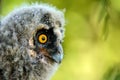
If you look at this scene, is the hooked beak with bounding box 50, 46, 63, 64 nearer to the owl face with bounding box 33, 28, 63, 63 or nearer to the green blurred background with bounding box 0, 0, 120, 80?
the owl face with bounding box 33, 28, 63, 63

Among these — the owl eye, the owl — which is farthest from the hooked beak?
the owl eye

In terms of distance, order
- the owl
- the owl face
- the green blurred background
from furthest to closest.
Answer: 1. the green blurred background
2. the owl face
3. the owl

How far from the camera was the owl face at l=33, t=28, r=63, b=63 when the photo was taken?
4.42 metres

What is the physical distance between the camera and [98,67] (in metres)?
7.37

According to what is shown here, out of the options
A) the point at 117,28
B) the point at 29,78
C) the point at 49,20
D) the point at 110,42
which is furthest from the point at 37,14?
the point at 110,42

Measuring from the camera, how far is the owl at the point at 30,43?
168 inches

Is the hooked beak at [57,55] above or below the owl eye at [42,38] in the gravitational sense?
below

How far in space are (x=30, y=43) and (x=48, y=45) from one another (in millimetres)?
164

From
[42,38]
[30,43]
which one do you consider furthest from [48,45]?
[30,43]

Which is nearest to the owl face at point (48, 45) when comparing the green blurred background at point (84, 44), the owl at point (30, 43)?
the owl at point (30, 43)

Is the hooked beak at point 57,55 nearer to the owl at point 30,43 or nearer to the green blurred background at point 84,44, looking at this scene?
the owl at point 30,43

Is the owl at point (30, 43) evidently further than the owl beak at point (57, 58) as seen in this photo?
No

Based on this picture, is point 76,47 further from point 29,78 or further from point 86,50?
point 29,78

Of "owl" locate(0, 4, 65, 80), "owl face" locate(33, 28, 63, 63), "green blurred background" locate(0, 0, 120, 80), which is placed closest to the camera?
"owl" locate(0, 4, 65, 80)
